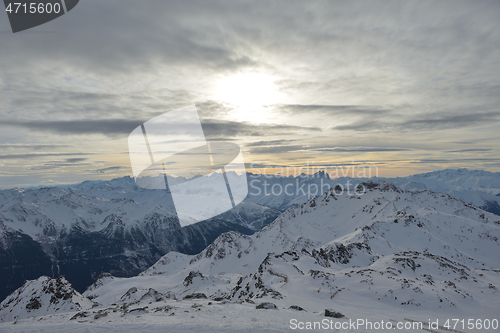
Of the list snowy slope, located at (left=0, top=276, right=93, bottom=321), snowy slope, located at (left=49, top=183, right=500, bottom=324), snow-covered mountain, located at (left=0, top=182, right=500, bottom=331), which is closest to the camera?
snow-covered mountain, located at (left=0, top=182, right=500, bottom=331)

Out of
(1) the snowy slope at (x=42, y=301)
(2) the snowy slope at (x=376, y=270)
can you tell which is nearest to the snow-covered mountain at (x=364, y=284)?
(2) the snowy slope at (x=376, y=270)

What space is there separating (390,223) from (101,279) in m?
168

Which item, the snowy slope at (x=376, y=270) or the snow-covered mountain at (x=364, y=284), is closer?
the snow-covered mountain at (x=364, y=284)

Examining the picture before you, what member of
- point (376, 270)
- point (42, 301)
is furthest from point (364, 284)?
point (42, 301)

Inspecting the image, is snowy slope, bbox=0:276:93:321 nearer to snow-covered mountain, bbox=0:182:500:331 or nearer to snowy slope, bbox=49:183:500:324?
snow-covered mountain, bbox=0:182:500:331

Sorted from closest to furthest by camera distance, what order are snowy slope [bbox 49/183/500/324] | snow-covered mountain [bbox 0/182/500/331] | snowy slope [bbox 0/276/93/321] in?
snow-covered mountain [bbox 0/182/500/331], snowy slope [bbox 49/183/500/324], snowy slope [bbox 0/276/93/321]

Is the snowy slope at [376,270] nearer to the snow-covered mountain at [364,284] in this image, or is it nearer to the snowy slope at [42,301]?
the snow-covered mountain at [364,284]

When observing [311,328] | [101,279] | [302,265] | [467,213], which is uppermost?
[311,328]

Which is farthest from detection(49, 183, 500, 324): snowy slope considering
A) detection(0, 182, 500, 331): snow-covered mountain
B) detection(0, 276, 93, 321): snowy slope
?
detection(0, 276, 93, 321): snowy slope

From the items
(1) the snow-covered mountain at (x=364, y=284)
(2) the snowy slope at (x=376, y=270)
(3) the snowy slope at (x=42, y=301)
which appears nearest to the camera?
(1) the snow-covered mountain at (x=364, y=284)

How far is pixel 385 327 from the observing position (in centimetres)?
2191

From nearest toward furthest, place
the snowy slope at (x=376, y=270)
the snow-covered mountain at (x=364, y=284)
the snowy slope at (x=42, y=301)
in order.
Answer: the snow-covered mountain at (x=364, y=284), the snowy slope at (x=376, y=270), the snowy slope at (x=42, y=301)

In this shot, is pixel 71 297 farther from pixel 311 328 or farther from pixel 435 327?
pixel 435 327

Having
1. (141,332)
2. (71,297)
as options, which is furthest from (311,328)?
(71,297)
